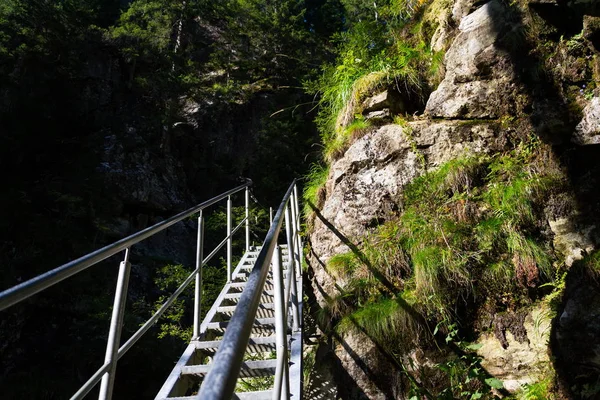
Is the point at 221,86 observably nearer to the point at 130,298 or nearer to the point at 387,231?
the point at 130,298

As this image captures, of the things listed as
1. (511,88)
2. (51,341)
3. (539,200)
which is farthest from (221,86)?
(539,200)

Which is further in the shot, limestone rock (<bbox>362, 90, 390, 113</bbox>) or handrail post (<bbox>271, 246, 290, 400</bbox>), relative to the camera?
limestone rock (<bbox>362, 90, 390, 113</bbox>)

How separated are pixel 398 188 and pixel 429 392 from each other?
2.02m

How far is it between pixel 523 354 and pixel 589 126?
1995mm

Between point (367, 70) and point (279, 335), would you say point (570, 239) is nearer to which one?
point (279, 335)

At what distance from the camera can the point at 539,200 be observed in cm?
350

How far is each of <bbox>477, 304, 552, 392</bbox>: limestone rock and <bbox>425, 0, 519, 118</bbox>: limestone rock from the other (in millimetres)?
2221

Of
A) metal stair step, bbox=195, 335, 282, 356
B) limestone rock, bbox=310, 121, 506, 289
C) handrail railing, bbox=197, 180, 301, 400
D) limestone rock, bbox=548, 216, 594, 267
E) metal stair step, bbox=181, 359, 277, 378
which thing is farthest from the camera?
limestone rock, bbox=310, 121, 506, 289

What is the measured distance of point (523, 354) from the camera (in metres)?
2.99

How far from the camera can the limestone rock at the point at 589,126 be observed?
11.0 ft

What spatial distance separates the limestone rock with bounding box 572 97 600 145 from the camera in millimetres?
3344

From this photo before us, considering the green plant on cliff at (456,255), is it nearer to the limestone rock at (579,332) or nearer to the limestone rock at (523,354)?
the limestone rock at (523,354)

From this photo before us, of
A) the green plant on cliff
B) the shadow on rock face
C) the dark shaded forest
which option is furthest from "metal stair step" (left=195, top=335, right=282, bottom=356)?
the dark shaded forest

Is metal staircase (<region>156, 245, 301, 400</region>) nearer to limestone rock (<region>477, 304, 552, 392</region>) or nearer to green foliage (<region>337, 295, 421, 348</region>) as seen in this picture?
green foliage (<region>337, 295, 421, 348</region>)
